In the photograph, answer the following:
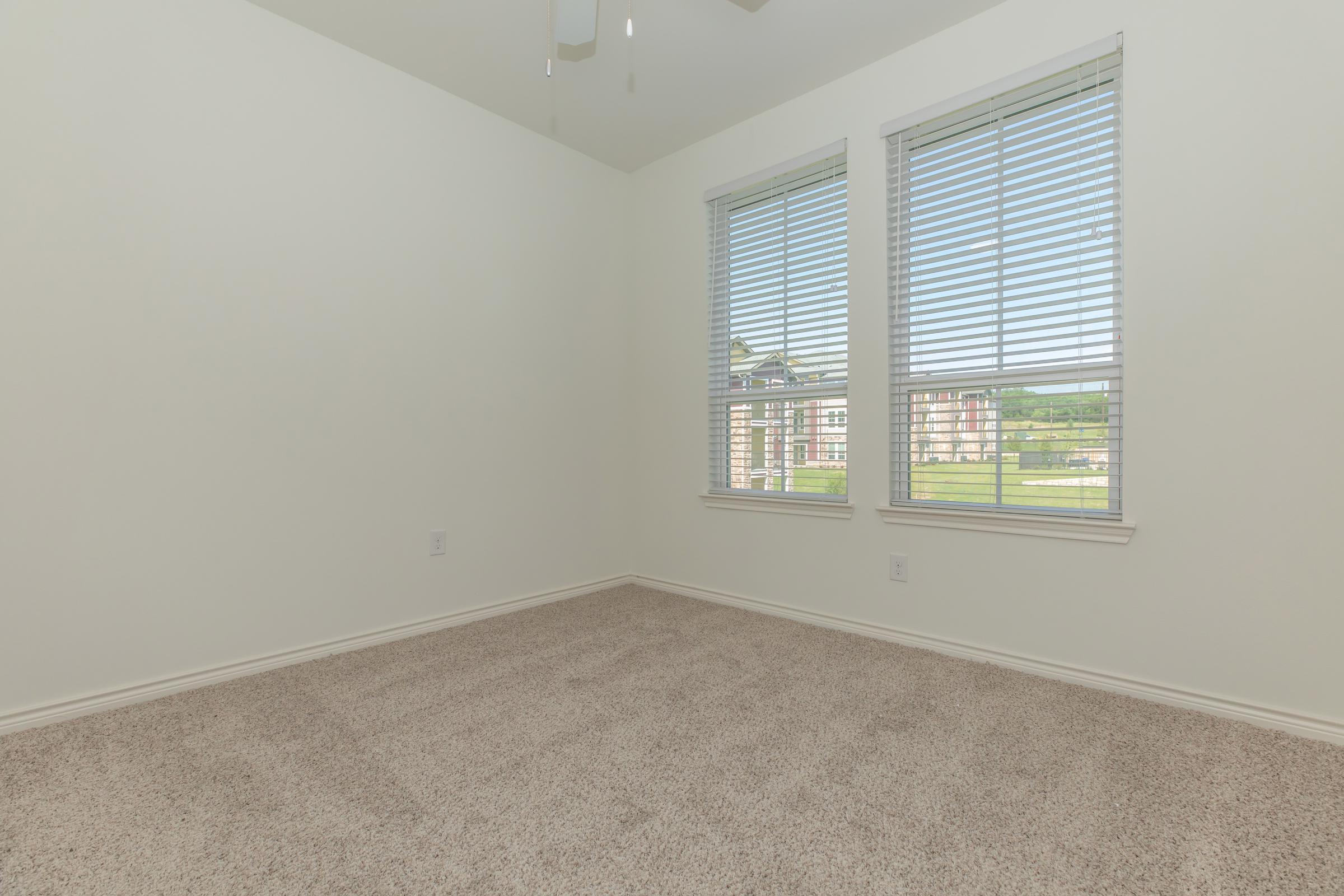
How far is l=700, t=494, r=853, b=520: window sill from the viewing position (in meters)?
2.82

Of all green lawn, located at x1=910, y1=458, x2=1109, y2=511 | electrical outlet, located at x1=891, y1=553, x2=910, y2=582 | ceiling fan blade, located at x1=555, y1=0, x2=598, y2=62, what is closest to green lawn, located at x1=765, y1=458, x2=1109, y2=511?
green lawn, located at x1=910, y1=458, x2=1109, y2=511

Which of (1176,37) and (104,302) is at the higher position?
(1176,37)

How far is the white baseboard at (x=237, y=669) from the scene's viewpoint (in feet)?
6.23

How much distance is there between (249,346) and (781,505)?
2.33 meters

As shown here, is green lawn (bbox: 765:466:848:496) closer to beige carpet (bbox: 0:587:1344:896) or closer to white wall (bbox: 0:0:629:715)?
beige carpet (bbox: 0:587:1344:896)

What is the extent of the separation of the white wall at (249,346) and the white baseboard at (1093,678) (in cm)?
138

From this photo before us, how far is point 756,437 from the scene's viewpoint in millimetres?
3254

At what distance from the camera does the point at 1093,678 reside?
216 centimetres

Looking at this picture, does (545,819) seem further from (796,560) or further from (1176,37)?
(1176,37)

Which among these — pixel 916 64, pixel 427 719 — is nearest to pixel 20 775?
pixel 427 719

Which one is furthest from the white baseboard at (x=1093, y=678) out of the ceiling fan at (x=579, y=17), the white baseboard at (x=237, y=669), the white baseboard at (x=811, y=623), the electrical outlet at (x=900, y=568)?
the ceiling fan at (x=579, y=17)

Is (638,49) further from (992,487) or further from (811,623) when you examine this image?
(811,623)

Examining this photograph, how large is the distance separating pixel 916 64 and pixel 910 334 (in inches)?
43.5

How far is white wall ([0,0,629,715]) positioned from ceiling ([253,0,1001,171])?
0.17 meters
